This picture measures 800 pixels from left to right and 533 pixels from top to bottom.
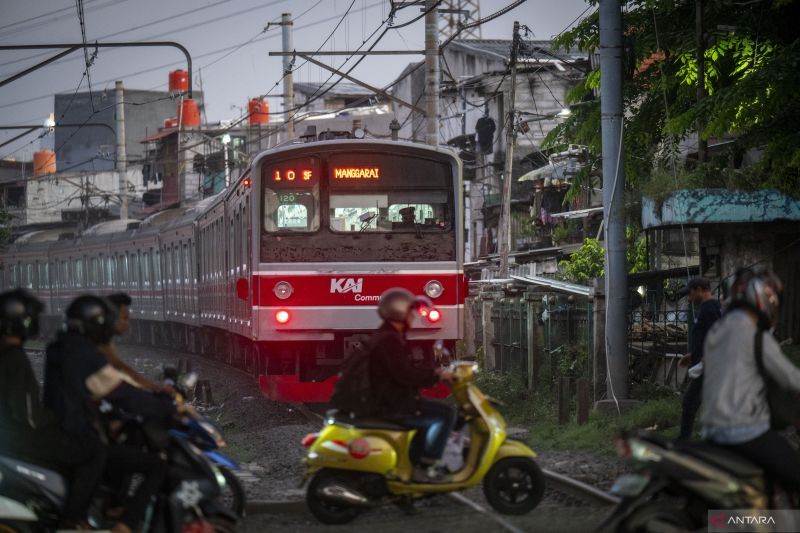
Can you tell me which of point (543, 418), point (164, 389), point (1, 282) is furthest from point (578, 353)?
point (1, 282)

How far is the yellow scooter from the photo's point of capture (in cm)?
824

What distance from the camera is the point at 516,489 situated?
8617mm

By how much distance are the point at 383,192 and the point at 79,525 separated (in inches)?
380

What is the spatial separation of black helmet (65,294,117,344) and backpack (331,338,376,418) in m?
1.69

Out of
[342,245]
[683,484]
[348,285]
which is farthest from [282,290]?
[683,484]

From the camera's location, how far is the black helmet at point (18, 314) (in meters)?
6.93

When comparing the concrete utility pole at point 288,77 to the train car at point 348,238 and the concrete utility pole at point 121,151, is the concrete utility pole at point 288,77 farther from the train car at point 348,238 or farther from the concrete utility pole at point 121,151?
the train car at point 348,238

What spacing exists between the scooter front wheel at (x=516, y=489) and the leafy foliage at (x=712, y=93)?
211 inches

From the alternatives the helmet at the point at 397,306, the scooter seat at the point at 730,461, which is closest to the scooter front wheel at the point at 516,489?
the helmet at the point at 397,306

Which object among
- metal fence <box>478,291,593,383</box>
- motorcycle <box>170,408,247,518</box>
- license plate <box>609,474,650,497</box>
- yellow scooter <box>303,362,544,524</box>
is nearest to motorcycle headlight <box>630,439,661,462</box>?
license plate <box>609,474,650,497</box>

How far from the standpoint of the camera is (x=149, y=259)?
35.7 metres

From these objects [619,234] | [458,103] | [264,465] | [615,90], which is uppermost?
[458,103]

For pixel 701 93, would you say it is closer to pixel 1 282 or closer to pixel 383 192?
pixel 383 192

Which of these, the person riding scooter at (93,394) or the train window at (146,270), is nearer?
the person riding scooter at (93,394)
